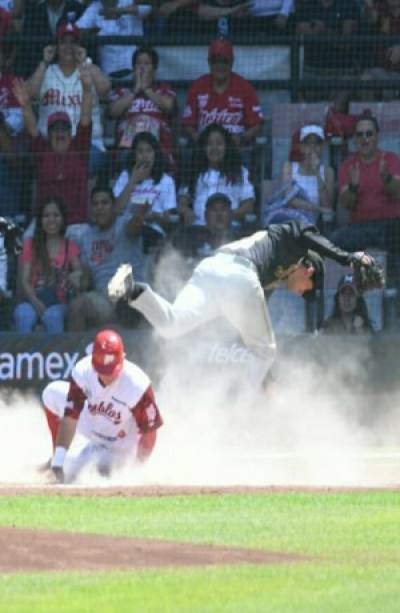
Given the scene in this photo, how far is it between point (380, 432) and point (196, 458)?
2754 millimetres

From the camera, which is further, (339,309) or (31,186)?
(31,186)

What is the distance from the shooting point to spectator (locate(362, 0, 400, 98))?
18.0m

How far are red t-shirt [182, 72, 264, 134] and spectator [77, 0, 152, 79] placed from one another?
3.69 ft

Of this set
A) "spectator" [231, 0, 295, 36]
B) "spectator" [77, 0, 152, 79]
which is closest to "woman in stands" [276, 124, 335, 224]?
"spectator" [231, 0, 295, 36]

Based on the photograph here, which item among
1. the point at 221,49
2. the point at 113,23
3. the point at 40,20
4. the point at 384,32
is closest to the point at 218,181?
the point at 221,49

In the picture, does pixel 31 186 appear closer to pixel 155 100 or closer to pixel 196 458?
pixel 155 100

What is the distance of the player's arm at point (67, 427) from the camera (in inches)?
468

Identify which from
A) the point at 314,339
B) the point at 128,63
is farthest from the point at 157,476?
the point at 128,63

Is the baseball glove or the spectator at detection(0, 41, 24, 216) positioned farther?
the spectator at detection(0, 41, 24, 216)

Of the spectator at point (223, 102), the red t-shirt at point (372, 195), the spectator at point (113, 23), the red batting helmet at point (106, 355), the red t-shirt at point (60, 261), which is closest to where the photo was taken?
the red batting helmet at point (106, 355)

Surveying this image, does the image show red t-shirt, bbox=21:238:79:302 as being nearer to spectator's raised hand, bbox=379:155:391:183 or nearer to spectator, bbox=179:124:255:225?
spectator, bbox=179:124:255:225

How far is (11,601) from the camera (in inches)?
304

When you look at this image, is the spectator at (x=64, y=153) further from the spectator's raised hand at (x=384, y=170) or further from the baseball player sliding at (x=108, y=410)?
the baseball player sliding at (x=108, y=410)

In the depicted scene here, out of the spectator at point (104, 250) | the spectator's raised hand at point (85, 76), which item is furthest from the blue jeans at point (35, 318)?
the spectator's raised hand at point (85, 76)
